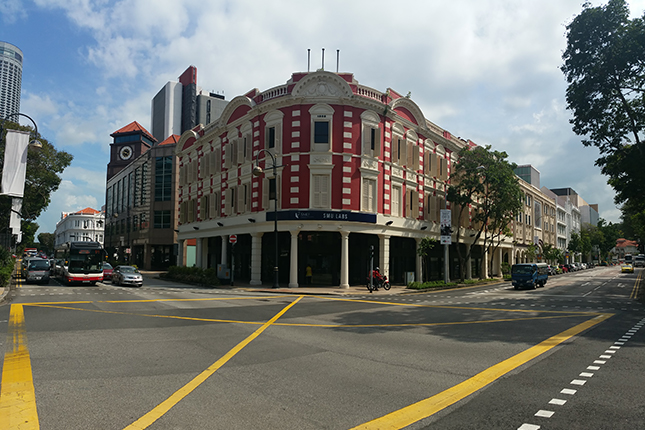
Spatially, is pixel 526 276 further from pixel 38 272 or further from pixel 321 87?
pixel 38 272

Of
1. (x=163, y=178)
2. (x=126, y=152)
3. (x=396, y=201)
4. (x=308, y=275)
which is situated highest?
(x=126, y=152)

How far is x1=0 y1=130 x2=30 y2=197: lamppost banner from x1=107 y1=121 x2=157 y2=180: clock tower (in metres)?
66.9

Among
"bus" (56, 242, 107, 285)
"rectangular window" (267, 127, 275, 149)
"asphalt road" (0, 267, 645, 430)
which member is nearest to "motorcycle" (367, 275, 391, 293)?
"rectangular window" (267, 127, 275, 149)

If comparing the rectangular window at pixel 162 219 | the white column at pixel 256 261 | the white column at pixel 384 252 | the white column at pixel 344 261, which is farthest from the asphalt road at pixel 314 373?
the rectangular window at pixel 162 219

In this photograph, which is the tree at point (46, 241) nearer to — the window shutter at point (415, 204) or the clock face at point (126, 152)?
the clock face at point (126, 152)

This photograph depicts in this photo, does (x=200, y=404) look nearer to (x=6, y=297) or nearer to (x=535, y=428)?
(x=535, y=428)

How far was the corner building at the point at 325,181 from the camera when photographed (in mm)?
31250

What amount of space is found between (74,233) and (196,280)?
115 m

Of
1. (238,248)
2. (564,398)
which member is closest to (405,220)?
(238,248)

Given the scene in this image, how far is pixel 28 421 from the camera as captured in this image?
5277 mm

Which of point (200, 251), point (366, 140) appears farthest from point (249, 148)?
point (200, 251)

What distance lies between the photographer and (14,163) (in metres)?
24.9

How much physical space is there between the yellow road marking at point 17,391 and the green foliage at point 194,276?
23.1 m

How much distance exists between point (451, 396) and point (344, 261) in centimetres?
2441
